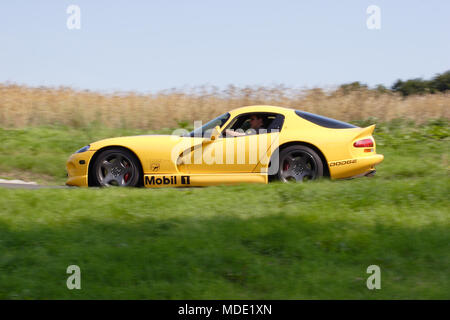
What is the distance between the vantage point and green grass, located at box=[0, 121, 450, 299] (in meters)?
4.52

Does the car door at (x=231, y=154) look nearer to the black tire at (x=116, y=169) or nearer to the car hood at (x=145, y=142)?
the car hood at (x=145, y=142)

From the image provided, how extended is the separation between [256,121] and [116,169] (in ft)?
7.60

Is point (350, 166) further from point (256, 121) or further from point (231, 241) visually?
point (231, 241)

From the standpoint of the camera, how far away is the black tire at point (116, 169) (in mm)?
8477

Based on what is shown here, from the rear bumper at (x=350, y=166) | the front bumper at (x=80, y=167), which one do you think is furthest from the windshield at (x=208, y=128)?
the rear bumper at (x=350, y=166)

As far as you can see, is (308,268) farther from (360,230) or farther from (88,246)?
(88,246)

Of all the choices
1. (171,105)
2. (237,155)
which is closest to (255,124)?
(237,155)

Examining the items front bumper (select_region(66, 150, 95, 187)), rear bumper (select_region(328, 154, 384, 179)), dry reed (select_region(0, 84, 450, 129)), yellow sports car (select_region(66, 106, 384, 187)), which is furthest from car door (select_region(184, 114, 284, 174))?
dry reed (select_region(0, 84, 450, 129))

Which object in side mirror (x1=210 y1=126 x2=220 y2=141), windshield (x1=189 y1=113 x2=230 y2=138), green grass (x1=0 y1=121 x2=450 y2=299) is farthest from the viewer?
windshield (x1=189 y1=113 x2=230 y2=138)

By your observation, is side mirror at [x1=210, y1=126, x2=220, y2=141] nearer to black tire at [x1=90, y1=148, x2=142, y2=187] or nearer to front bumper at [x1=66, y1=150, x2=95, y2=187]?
black tire at [x1=90, y1=148, x2=142, y2=187]

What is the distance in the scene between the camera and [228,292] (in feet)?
14.5

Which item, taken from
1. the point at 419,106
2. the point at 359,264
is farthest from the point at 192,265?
the point at 419,106

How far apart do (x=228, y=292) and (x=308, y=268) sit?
0.83 m
